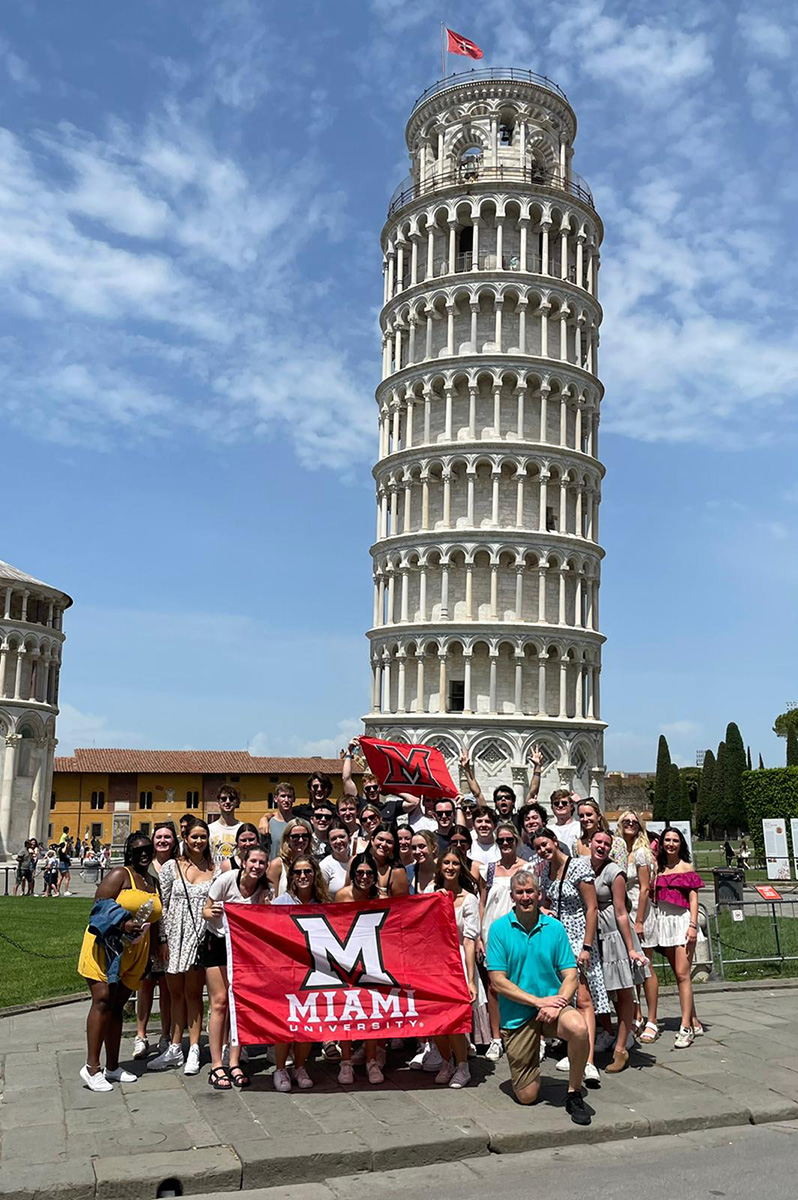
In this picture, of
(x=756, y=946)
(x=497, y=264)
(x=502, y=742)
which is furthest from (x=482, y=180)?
(x=756, y=946)

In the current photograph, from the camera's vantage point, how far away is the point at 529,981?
964 centimetres

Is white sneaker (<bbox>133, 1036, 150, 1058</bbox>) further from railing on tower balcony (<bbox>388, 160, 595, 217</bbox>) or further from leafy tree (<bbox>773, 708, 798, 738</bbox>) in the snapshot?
leafy tree (<bbox>773, 708, 798, 738</bbox>)

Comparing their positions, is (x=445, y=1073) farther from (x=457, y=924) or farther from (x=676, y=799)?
(x=676, y=799)

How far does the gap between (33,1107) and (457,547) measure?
44006 mm

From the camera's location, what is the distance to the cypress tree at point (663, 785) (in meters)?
77.9

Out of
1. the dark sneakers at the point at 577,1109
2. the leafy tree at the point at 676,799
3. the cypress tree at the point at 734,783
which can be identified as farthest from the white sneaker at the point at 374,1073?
the cypress tree at the point at 734,783

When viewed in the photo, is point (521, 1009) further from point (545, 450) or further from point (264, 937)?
point (545, 450)

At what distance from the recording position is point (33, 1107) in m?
9.39

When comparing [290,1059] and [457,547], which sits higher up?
[457,547]

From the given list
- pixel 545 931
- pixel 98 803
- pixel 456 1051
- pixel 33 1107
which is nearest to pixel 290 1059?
pixel 456 1051

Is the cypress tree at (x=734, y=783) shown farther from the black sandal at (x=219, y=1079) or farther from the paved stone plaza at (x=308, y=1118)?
the black sandal at (x=219, y=1079)

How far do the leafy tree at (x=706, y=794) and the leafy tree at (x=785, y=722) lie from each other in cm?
1981

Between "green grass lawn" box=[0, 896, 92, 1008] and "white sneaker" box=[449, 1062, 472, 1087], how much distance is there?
22.4 ft

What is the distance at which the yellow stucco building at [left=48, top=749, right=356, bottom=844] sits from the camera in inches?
3108
